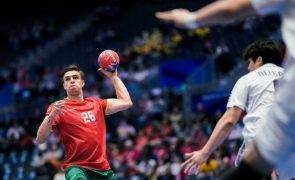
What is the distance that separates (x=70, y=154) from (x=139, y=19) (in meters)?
21.4

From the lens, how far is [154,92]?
66.9ft

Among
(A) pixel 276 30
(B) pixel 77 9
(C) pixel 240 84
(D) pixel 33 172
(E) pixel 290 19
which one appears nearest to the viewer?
(E) pixel 290 19

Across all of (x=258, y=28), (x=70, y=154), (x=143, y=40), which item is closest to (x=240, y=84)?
(x=70, y=154)

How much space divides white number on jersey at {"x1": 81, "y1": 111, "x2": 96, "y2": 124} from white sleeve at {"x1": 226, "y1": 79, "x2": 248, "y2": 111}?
2.49 meters

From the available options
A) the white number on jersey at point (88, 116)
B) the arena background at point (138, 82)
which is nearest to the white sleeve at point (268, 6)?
the white number on jersey at point (88, 116)

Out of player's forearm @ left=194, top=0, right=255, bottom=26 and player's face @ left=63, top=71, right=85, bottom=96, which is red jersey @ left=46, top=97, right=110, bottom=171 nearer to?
player's face @ left=63, top=71, right=85, bottom=96

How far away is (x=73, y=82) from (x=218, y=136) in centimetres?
325

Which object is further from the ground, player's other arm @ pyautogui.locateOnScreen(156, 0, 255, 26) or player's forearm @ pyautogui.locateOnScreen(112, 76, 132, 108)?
player's other arm @ pyautogui.locateOnScreen(156, 0, 255, 26)

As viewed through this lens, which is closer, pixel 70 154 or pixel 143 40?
pixel 70 154

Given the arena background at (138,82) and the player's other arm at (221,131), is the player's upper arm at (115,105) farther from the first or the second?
the arena background at (138,82)

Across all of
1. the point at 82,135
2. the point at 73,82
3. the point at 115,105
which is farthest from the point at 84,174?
the point at 73,82

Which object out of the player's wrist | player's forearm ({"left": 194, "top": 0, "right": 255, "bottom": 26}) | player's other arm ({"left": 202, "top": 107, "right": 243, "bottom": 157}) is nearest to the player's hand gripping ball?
player's other arm ({"left": 202, "top": 107, "right": 243, "bottom": 157})

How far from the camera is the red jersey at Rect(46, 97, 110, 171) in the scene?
267 inches

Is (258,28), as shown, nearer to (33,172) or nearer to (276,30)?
(276,30)
